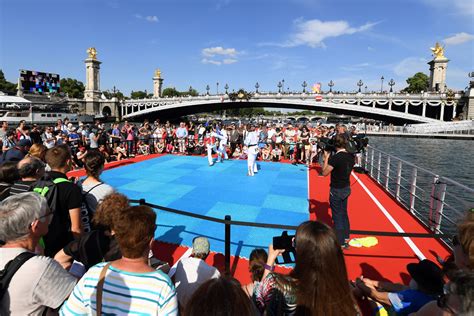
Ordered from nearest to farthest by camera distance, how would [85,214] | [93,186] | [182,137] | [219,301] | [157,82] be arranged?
[219,301]
[85,214]
[93,186]
[182,137]
[157,82]

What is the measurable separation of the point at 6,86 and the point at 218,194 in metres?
123

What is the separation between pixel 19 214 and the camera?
2.20 metres

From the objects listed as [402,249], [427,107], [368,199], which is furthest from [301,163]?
[427,107]

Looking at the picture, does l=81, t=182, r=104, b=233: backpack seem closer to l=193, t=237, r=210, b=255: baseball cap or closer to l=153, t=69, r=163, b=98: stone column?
l=193, t=237, r=210, b=255: baseball cap

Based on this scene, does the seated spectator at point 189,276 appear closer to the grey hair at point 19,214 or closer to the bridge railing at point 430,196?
the grey hair at point 19,214

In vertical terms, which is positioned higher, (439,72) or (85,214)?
(439,72)

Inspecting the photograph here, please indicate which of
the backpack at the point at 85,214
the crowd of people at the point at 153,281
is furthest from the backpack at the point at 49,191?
the crowd of people at the point at 153,281

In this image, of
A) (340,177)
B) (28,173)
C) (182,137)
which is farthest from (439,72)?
(28,173)

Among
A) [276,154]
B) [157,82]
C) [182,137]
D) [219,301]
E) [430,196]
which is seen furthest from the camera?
[157,82]

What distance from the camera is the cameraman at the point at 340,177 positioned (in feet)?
17.6

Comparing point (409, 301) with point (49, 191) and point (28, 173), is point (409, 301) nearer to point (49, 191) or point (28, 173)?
point (49, 191)

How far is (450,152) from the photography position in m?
33.6

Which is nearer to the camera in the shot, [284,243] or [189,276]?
[284,243]

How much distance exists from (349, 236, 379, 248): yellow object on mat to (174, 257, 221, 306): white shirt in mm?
3922
